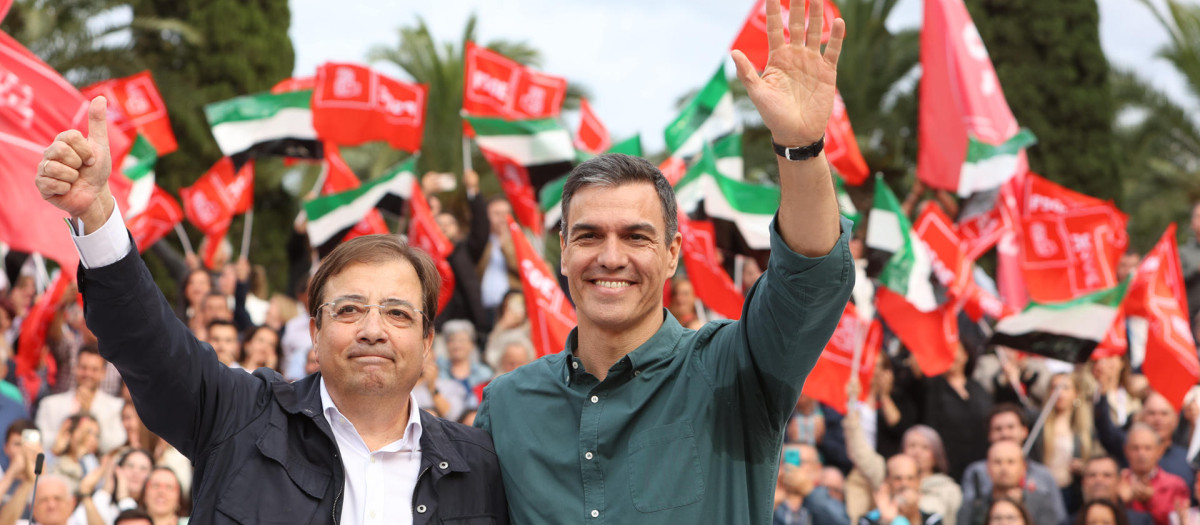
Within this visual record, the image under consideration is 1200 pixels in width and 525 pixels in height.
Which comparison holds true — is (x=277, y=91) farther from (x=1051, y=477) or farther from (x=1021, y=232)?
(x=1051, y=477)

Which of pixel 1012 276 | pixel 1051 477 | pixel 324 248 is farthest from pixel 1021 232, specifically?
pixel 324 248

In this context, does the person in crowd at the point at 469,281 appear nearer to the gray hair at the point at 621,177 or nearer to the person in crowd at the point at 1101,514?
the person in crowd at the point at 1101,514

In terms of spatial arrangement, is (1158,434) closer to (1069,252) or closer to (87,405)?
(1069,252)

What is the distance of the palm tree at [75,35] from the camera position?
700 inches

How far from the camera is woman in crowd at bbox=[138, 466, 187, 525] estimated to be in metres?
7.54

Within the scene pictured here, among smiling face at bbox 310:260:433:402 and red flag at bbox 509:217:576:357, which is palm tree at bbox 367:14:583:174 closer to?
red flag at bbox 509:217:576:357

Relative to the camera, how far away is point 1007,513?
8.18 meters

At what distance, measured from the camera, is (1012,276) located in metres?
12.1

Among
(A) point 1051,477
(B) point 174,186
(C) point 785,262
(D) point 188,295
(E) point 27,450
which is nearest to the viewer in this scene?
(C) point 785,262

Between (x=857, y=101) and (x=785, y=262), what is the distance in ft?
62.4

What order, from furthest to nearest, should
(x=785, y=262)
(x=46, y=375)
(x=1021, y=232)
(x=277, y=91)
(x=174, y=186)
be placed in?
(x=174, y=186), (x=277, y=91), (x=1021, y=232), (x=46, y=375), (x=785, y=262)

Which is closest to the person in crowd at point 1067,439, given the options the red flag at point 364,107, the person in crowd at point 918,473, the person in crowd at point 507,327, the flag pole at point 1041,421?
the flag pole at point 1041,421

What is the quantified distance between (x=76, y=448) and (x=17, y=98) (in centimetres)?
225

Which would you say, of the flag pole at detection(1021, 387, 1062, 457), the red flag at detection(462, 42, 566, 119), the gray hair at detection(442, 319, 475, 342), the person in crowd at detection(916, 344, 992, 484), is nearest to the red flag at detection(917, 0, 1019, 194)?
the person in crowd at detection(916, 344, 992, 484)
